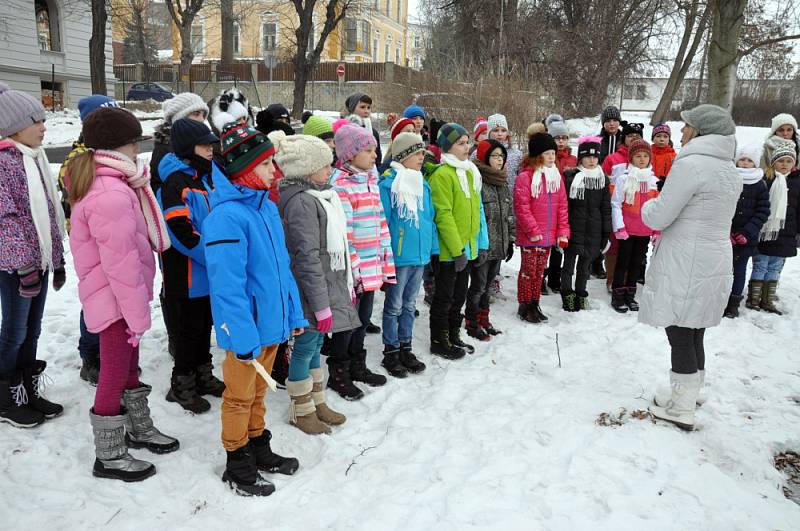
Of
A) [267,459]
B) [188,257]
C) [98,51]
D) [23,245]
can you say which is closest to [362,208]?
[188,257]

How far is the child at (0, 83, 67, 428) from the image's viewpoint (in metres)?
3.37

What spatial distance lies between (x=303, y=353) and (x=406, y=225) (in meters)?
1.41

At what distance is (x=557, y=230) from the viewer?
6.25 meters

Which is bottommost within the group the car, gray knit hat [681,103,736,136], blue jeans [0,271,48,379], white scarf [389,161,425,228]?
blue jeans [0,271,48,379]

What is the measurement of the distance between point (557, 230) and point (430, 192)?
6.57ft

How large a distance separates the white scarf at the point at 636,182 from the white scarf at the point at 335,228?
3.95 m

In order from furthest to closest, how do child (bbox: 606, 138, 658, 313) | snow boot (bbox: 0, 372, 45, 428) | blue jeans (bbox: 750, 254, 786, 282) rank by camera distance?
blue jeans (bbox: 750, 254, 786, 282), child (bbox: 606, 138, 658, 313), snow boot (bbox: 0, 372, 45, 428)

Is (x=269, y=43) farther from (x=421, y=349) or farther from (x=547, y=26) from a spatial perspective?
(x=421, y=349)

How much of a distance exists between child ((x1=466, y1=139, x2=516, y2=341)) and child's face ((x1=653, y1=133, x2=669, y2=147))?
8.53ft

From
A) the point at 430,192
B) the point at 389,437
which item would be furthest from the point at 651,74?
the point at 389,437

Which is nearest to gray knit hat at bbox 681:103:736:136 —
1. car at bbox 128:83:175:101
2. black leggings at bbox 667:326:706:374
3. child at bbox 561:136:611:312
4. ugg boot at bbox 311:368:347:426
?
black leggings at bbox 667:326:706:374

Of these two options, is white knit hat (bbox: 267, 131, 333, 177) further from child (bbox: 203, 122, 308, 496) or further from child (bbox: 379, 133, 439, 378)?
child (bbox: 379, 133, 439, 378)

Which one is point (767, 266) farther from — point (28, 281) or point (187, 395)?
point (28, 281)

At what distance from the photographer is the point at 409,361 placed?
4.94 metres
